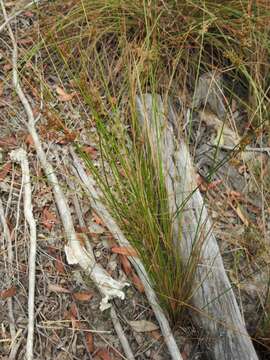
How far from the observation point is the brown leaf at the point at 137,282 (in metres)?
2.08

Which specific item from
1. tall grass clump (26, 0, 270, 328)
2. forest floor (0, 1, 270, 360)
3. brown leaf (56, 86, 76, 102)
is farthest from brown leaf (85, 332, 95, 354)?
brown leaf (56, 86, 76, 102)

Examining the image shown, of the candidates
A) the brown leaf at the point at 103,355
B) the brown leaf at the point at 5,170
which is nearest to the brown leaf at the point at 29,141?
the brown leaf at the point at 5,170

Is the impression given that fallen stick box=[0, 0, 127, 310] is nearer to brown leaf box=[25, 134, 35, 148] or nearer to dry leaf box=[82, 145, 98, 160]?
brown leaf box=[25, 134, 35, 148]

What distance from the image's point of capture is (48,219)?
2.20 m

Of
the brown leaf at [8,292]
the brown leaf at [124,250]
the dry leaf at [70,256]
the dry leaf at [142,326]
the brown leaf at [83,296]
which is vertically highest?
the dry leaf at [70,256]

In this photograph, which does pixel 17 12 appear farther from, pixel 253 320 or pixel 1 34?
pixel 253 320

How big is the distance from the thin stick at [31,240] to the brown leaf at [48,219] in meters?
0.07

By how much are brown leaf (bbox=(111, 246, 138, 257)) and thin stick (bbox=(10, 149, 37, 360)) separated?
1.15 feet

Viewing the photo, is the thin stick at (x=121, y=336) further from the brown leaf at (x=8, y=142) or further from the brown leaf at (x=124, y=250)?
the brown leaf at (x=8, y=142)

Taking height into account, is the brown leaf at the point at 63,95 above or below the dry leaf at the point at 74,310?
above

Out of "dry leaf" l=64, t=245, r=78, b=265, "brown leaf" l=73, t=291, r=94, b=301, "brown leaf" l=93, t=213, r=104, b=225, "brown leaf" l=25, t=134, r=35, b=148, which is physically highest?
"brown leaf" l=25, t=134, r=35, b=148

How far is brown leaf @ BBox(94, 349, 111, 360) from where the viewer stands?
1910mm

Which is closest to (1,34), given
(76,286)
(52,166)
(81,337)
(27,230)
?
(52,166)

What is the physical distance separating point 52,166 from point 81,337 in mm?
819
